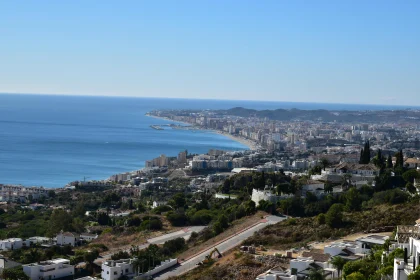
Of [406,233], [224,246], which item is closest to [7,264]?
[224,246]

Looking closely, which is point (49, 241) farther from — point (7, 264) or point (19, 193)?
point (19, 193)

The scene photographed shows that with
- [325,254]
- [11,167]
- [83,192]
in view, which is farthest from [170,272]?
[11,167]

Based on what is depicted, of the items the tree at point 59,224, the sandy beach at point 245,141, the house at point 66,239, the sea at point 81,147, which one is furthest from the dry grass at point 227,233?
the sandy beach at point 245,141

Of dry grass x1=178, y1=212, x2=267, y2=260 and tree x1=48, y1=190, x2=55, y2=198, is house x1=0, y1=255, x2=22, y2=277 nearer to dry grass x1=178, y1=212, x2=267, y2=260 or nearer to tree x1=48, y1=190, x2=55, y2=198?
dry grass x1=178, y1=212, x2=267, y2=260

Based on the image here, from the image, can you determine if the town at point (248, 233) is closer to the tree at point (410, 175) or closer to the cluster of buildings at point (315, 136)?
the tree at point (410, 175)

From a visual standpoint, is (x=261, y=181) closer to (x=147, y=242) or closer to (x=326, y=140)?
(x=147, y=242)

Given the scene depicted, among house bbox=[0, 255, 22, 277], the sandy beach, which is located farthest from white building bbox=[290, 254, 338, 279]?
the sandy beach

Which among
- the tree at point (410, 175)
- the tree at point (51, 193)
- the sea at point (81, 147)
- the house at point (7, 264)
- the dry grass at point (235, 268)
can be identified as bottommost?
the sea at point (81, 147)
